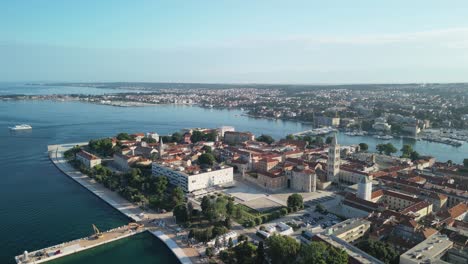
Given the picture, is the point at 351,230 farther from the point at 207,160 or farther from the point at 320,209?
the point at 207,160

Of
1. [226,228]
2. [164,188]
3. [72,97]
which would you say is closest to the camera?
[226,228]

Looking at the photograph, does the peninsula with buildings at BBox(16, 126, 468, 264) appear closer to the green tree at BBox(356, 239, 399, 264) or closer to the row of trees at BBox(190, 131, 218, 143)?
the green tree at BBox(356, 239, 399, 264)

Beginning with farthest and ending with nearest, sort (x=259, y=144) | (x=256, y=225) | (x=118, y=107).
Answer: (x=118, y=107) < (x=259, y=144) < (x=256, y=225)

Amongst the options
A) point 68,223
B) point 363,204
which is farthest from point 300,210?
point 68,223

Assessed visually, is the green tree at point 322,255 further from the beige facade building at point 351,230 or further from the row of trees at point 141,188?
the row of trees at point 141,188

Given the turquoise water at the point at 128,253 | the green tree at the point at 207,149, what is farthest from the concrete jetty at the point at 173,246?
the green tree at the point at 207,149

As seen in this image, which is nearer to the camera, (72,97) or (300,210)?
(300,210)

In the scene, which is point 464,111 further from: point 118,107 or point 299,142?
point 118,107

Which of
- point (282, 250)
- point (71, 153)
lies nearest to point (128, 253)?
point (282, 250)
